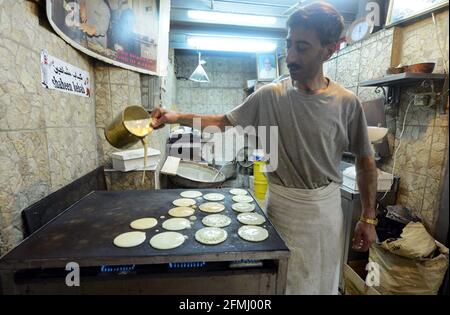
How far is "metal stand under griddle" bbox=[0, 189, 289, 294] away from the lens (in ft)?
3.35

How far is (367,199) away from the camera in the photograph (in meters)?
1.47

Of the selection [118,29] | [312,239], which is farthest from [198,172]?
[312,239]

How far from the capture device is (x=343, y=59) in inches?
117

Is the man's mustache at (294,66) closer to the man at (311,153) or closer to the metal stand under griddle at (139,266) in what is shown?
the man at (311,153)

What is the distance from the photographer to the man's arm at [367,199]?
1424mm

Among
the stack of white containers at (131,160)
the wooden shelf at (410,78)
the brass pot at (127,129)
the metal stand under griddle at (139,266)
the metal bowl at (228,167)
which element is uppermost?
the wooden shelf at (410,78)

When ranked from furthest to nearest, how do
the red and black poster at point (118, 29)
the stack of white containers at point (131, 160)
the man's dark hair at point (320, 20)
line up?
the stack of white containers at point (131, 160)
the red and black poster at point (118, 29)
the man's dark hair at point (320, 20)

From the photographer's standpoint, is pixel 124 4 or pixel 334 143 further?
pixel 124 4

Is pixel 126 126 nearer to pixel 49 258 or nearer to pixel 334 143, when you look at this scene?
pixel 49 258

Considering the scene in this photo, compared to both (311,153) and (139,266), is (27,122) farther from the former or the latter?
(311,153)

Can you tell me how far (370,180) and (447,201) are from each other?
1.10 meters

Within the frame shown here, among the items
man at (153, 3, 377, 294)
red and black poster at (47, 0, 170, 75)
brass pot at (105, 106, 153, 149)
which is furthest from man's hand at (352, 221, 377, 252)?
red and black poster at (47, 0, 170, 75)

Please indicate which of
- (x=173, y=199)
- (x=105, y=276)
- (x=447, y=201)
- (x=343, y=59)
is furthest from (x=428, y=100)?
(x=105, y=276)

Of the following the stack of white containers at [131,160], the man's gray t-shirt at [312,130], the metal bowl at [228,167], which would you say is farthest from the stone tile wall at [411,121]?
the metal bowl at [228,167]
